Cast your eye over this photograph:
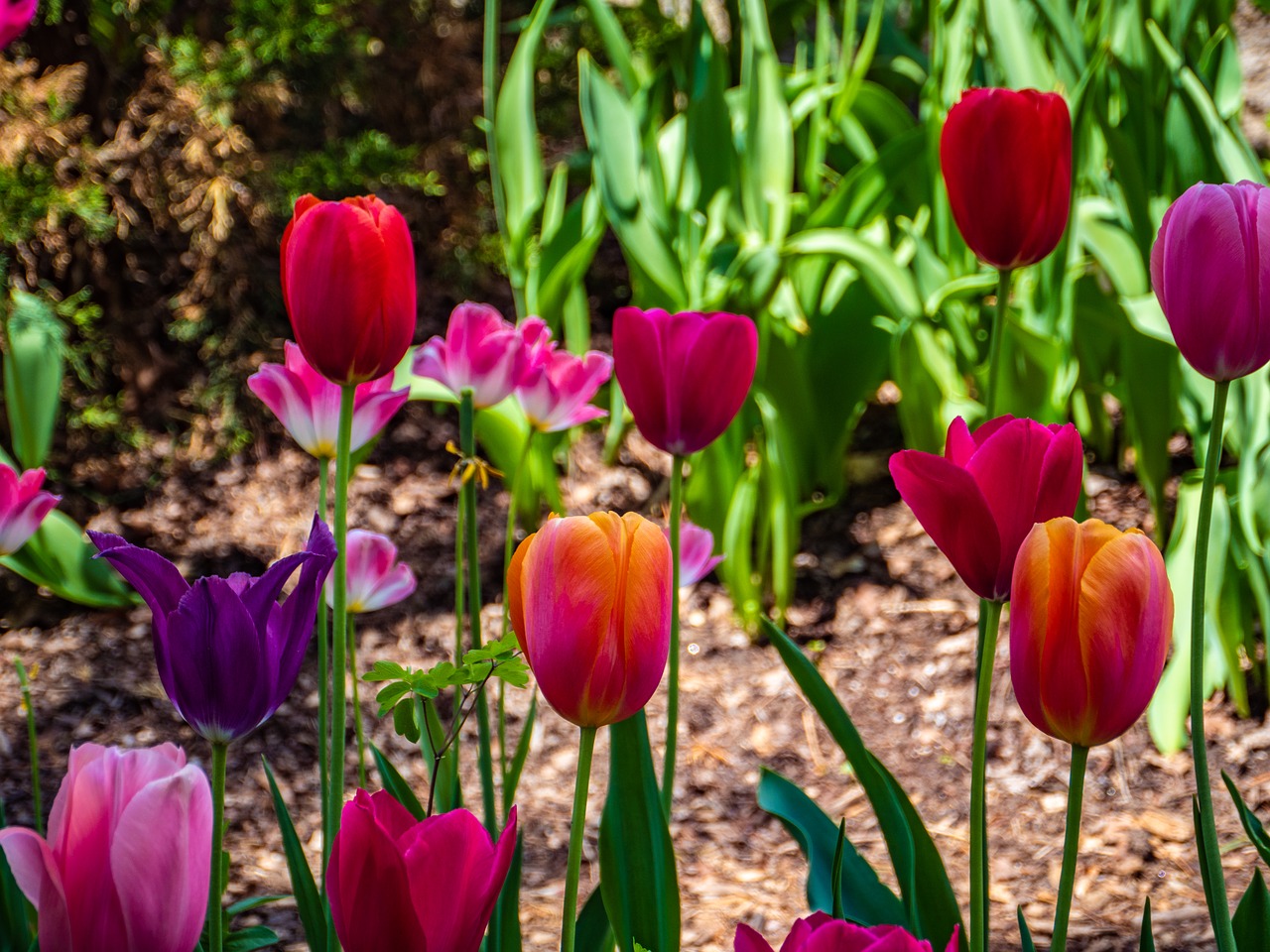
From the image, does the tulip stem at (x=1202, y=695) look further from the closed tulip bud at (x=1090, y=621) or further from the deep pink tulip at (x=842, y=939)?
the deep pink tulip at (x=842, y=939)

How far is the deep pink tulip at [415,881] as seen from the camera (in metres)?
0.46

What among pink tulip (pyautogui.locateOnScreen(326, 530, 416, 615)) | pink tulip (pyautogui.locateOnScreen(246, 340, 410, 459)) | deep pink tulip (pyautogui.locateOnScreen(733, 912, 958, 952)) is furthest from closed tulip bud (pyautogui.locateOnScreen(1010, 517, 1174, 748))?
pink tulip (pyautogui.locateOnScreen(326, 530, 416, 615))

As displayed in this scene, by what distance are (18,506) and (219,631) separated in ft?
1.38

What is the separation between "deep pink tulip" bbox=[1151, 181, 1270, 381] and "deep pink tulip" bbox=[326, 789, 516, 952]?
452mm

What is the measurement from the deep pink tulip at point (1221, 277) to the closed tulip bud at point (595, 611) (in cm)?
33

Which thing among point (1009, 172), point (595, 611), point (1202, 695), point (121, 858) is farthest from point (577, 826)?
point (1009, 172)

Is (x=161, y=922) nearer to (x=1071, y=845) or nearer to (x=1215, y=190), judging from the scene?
(x=1071, y=845)

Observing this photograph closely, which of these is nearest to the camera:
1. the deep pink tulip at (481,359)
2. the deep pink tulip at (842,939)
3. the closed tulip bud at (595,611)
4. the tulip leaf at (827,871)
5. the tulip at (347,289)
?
the deep pink tulip at (842,939)

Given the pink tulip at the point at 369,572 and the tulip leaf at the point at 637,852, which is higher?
the pink tulip at the point at 369,572

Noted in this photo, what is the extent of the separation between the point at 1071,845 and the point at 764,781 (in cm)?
32

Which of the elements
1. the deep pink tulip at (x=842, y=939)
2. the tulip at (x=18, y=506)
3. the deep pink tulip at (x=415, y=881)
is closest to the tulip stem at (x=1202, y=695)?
the deep pink tulip at (x=842, y=939)

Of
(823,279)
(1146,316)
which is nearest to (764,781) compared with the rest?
(1146,316)

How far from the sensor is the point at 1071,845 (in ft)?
1.87

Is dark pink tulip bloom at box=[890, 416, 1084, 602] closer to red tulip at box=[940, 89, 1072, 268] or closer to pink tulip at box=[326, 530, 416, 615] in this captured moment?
red tulip at box=[940, 89, 1072, 268]
